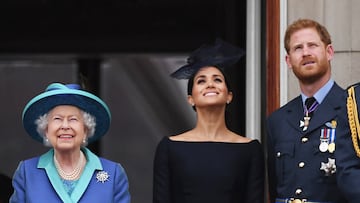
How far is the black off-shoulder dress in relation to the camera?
3543 mm

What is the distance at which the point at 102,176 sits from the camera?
337cm

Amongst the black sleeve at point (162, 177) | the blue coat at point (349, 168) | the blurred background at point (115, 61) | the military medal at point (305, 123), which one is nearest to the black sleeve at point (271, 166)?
the military medal at point (305, 123)

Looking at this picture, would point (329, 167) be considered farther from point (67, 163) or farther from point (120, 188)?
point (67, 163)

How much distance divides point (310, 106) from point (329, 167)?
0.26 meters

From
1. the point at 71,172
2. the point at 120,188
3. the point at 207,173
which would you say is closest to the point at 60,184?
the point at 71,172

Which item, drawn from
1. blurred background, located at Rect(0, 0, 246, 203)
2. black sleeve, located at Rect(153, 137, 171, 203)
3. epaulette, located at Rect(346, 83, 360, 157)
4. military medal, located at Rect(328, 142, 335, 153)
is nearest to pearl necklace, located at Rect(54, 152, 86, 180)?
black sleeve, located at Rect(153, 137, 171, 203)

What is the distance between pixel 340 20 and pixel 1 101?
360cm

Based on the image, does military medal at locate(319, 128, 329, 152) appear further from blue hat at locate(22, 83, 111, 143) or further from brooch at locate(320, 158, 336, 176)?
blue hat at locate(22, 83, 111, 143)

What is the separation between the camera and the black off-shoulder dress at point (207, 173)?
139 inches

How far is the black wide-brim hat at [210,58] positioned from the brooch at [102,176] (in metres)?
0.61

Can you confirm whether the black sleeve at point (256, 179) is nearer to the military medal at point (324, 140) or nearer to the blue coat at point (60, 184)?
the military medal at point (324, 140)

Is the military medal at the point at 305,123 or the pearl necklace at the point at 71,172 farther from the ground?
the military medal at the point at 305,123

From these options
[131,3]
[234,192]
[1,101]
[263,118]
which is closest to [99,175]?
[234,192]

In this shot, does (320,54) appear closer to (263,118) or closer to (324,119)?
(324,119)
